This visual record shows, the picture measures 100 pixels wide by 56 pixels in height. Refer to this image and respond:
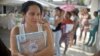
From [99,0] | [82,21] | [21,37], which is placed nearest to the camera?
[21,37]

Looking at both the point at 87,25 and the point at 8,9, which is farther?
the point at 8,9

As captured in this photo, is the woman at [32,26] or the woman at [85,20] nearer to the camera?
the woman at [32,26]

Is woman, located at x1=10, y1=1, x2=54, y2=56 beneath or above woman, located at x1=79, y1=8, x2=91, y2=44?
above

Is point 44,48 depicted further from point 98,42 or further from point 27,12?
point 98,42

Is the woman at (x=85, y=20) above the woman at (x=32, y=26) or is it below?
below

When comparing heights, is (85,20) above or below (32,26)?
below

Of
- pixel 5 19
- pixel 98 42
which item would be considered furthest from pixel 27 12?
pixel 5 19

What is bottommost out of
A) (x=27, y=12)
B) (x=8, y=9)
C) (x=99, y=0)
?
(x=8, y=9)

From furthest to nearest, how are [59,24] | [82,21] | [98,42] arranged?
[82,21], [98,42], [59,24]

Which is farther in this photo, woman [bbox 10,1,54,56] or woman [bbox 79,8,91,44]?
woman [bbox 79,8,91,44]

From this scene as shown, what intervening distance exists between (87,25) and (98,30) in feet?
1.75

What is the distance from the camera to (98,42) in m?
7.12

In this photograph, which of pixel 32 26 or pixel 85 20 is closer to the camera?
pixel 32 26

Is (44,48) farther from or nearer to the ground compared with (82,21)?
farther from the ground
